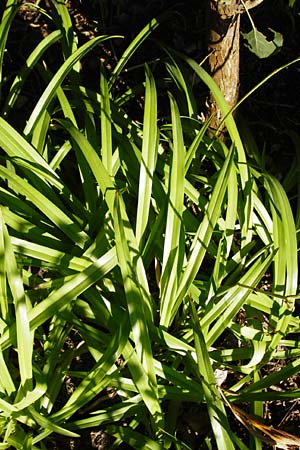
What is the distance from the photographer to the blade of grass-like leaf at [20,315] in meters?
1.47

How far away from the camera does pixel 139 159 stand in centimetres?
165

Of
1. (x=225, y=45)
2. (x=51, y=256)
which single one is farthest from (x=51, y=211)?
(x=225, y=45)

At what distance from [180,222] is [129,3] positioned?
3.48 feet

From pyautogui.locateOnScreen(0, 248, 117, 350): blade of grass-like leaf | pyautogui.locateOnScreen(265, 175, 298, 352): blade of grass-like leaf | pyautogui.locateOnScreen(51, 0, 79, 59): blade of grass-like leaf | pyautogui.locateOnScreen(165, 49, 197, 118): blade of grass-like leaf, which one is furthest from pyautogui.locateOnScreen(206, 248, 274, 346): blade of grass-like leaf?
pyautogui.locateOnScreen(51, 0, 79, 59): blade of grass-like leaf

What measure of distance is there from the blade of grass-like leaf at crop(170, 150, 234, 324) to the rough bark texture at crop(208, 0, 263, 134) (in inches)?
10.8

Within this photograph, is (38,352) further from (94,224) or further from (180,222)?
(180,222)

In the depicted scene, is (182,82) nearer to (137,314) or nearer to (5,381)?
(137,314)

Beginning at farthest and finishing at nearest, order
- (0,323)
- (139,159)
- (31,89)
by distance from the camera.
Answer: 1. (31,89)
2. (139,159)
3. (0,323)

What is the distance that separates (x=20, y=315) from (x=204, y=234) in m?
0.47

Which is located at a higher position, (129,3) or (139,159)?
(129,3)

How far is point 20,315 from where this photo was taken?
1472 millimetres

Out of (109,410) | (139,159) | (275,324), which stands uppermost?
(139,159)

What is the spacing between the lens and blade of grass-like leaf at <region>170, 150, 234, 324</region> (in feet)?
5.18

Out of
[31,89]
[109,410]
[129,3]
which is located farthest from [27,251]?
[129,3]
